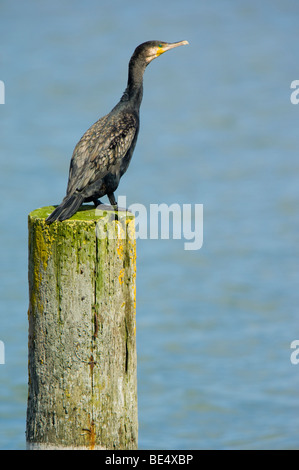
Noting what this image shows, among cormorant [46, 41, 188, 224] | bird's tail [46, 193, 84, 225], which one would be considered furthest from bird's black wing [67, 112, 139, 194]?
bird's tail [46, 193, 84, 225]

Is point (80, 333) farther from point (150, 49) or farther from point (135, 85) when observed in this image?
point (150, 49)

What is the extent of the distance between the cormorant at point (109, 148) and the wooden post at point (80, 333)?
514mm

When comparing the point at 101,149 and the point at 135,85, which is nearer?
the point at 101,149

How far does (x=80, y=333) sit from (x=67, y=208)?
61cm

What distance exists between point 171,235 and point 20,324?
94.0 inches

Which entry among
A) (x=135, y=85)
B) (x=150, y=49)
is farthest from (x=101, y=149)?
(x=150, y=49)

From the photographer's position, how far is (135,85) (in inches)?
212

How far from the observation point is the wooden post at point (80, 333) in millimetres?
3807

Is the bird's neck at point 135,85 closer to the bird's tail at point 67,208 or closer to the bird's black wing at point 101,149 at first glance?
the bird's black wing at point 101,149

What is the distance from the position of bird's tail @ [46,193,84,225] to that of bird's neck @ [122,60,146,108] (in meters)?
1.10

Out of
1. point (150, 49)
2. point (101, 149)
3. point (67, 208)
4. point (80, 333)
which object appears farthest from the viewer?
point (150, 49)

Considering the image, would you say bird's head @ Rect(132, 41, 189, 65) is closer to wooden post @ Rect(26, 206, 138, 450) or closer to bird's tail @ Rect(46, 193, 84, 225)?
bird's tail @ Rect(46, 193, 84, 225)

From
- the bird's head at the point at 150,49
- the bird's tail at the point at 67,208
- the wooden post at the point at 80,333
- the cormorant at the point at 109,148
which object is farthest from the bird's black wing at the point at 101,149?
the wooden post at the point at 80,333

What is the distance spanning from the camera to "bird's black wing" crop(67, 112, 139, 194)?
187 inches
